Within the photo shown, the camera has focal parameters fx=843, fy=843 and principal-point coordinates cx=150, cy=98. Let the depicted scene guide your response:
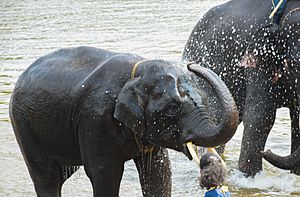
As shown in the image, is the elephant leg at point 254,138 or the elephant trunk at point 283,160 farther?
the elephant leg at point 254,138

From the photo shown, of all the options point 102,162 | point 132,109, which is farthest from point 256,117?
point 132,109

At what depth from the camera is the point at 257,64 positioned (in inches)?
302

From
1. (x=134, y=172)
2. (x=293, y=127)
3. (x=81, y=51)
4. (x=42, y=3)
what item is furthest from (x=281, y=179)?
(x=42, y=3)

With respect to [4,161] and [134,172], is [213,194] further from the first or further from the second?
[4,161]

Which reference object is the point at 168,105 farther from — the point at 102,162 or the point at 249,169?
the point at 249,169

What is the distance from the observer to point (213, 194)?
495 centimetres

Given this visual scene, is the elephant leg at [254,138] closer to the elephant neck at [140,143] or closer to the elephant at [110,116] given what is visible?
the elephant at [110,116]

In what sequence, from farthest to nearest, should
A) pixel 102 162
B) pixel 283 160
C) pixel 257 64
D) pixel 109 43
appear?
pixel 109 43 → pixel 257 64 → pixel 283 160 → pixel 102 162

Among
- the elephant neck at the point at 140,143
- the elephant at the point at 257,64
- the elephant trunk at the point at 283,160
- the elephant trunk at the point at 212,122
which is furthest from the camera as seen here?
the elephant at the point at 257,64

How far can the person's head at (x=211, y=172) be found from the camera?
4.91 m

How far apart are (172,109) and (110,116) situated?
47cm

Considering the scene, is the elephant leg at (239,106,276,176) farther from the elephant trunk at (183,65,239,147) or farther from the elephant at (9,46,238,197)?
the elephant trunk at (183,65,239,147)

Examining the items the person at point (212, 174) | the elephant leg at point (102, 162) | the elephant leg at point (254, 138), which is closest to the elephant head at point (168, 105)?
the person at point (212, 174)

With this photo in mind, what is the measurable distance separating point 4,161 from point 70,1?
85.2 feet
